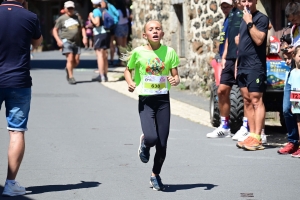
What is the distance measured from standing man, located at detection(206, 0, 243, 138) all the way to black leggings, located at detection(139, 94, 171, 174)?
3.22 meters

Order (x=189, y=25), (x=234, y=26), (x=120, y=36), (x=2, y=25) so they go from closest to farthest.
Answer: (x=2, y=25), (x=234, y=26), (x=189, y=25), (x=120, y=36)

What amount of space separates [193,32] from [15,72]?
980 centimetres

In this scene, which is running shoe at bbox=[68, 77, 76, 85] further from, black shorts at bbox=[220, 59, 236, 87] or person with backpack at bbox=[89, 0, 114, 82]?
black shorts at bbox=[220, 59, 236, 87]

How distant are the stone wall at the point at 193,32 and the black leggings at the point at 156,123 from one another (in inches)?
307

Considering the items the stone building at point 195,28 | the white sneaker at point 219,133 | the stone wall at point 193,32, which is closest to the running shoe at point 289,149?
the white sneaker at point 219,133

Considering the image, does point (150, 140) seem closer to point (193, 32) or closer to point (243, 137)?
point (243, 137)

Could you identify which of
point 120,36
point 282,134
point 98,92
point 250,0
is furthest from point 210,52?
point 120,36

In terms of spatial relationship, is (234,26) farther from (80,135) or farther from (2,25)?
(2,25)

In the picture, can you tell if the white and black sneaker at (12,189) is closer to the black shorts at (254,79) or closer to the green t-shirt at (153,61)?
the green t-shirt at (153,61)

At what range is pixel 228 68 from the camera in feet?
35.5

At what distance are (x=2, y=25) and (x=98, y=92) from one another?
973 cm

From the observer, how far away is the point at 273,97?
37.3ft

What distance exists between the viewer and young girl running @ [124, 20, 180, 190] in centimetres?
762

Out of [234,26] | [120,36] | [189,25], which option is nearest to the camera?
[234,26]
